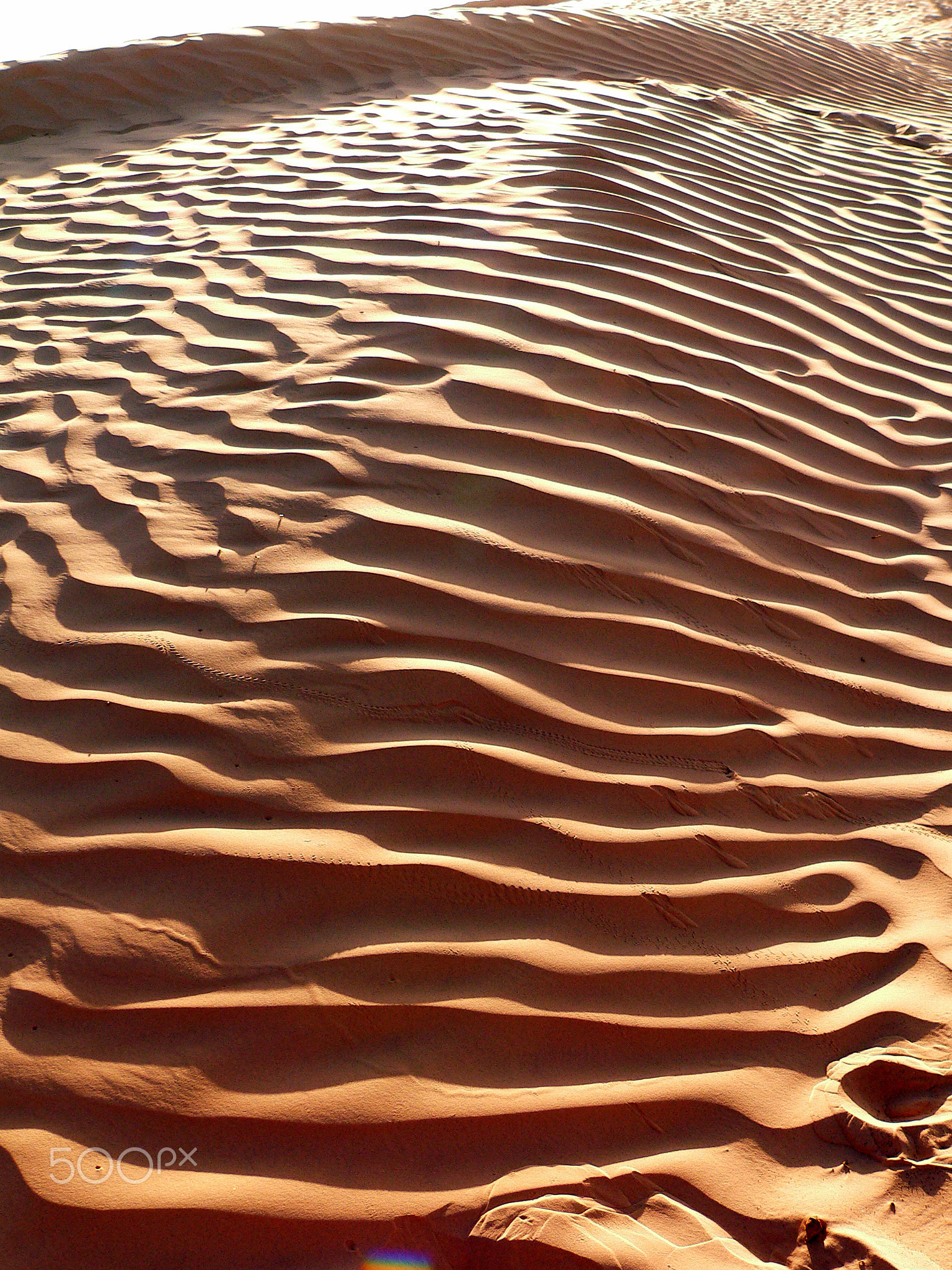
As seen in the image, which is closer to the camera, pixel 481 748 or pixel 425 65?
pixel 481 748

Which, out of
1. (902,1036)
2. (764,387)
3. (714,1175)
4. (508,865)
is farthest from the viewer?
(764,387)

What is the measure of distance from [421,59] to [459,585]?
6.23m

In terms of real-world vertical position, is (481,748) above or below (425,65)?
below

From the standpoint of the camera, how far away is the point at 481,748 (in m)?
1.80

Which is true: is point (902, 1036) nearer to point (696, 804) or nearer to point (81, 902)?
point (696, 804)

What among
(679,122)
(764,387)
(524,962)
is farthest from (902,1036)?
(679,122)

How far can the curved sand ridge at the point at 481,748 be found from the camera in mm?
1316

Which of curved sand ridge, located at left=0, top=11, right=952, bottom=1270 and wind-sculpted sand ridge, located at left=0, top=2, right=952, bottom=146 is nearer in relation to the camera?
curved sand ridge, located at left=0, top=11, right=952, bottom=1270

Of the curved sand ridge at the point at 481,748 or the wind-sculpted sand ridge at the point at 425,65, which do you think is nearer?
the curved sand ridge at the point at 481,748

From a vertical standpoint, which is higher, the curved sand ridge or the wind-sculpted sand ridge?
the wind-sculpted sand ridge

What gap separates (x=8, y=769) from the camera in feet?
5.81

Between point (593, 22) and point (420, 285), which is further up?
A: point (593, 22)

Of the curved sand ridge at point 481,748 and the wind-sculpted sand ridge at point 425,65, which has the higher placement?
the wind-sculpted sand ridge at point 425,65

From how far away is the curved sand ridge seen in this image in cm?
132
